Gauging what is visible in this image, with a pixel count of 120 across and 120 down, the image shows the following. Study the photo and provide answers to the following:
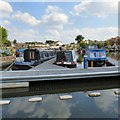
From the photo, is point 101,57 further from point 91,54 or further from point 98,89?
point 98,89

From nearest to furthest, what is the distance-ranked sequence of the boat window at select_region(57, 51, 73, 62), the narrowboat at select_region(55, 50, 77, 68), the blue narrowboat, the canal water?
the canal water
the narrowboat at select_region(55, 50, 77, 68)
the boat window at select_region(57, 51, 73, 62)
the blue narrowboat

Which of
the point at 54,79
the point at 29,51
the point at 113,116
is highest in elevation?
the point at 29,51

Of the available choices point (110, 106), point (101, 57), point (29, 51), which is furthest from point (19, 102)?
point (101, 57)

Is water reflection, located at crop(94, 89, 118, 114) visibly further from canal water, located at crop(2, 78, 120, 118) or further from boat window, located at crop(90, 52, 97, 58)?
boat window, located at crop(90, 52, 97, 58)

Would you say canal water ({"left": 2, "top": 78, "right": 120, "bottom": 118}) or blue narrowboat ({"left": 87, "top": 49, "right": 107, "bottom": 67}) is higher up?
blue narrowboat ({"left": 87, "top": 49, "right": 107, "bottom": 67})

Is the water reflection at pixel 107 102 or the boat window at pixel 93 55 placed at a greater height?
the boat window at pixel 93 55

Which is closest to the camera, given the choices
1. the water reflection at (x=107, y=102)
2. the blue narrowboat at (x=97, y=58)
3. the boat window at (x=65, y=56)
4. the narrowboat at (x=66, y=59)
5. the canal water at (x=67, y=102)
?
the canal water at (x=67, y=102)

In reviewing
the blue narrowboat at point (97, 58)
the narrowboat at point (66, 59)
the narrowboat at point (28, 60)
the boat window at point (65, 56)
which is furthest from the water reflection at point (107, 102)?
the blue narrowboat at point (97, 58)

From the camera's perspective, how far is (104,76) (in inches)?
374

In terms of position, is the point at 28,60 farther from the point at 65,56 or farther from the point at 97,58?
the point at 97,58

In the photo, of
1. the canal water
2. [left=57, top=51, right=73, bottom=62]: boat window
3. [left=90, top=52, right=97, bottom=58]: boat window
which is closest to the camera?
the canal water

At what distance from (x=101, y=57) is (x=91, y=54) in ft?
3.44

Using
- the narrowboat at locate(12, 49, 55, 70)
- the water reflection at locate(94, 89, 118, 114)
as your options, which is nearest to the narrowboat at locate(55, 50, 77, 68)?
the narrowboat at locate(12, 49, 55, 70)

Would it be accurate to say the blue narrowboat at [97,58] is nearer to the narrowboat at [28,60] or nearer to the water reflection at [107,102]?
the narrowboat at [28,60]
